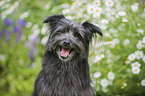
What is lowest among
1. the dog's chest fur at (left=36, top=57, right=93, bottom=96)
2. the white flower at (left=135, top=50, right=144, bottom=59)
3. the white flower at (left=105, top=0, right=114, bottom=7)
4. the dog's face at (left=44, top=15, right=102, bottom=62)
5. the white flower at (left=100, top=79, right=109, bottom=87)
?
the white flower at (left=100, top=79, right=109, bottom=87)

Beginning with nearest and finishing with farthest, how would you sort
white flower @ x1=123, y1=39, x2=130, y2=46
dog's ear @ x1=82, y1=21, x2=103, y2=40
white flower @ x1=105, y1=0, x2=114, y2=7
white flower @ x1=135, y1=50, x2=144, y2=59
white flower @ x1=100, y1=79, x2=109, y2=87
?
dog's ear @ x1=82, y1=21, x2=103, y2=40 < white flower @ x1=105, y1=0, x2=114, y2=7 < white flower @ x1=135, y1=50, x2=144, y2=59 < white flower @ x1=100, y1=79, x2=109, y2=87 < white flower @ x1=123, y1=39, x2=130, y2=46

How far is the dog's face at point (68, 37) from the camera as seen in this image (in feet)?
9.55

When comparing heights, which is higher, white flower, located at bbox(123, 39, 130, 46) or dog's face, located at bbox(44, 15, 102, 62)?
dog's face, located at bbox(44, 15, 102, 62)

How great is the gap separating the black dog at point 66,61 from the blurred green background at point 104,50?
382 millimetres

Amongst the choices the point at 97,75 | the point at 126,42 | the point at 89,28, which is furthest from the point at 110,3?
the point at 97,75

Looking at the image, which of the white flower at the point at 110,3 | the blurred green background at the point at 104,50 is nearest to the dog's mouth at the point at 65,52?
the blurred green background at the point at 104,50

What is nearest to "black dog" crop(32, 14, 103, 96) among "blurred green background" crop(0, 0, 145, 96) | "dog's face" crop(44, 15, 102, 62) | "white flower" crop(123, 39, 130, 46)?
"dog's face" crop(44, 15, 102, 62)

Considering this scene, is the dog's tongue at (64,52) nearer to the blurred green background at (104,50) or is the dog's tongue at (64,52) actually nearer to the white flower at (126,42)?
the blurred green background at (104,50)

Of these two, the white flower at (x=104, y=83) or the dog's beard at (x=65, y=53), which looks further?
the white flower at (x=104, y=83)

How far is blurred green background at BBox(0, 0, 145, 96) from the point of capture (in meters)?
3.68

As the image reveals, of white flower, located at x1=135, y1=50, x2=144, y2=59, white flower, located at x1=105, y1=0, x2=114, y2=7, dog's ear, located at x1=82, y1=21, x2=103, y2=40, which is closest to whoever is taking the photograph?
dog's ear, located at x1=82, y1=21, x2=103, y2=40

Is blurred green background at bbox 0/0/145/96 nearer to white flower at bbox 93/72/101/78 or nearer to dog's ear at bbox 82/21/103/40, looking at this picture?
white flower at bbox 93/72/101/78

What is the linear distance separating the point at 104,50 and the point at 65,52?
142 cm

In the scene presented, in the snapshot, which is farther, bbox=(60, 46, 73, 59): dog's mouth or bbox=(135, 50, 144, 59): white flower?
bbox=(135, 50, 144, 59): white flower
